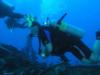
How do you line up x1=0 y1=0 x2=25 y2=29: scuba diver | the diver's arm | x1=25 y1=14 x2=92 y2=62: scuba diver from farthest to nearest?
x1=0 y1=0 x2=25 y2=29: scuba diver < x1=25 y1=14 x2=92 y2=62: scuba diver < the diver's arm

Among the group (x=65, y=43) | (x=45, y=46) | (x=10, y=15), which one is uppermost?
(x=10, y=15)

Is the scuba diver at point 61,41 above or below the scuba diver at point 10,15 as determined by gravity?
below

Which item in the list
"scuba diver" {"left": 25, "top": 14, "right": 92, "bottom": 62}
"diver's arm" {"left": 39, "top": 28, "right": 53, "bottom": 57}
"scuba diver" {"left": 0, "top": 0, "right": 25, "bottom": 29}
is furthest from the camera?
"scuba diver" {"left": 0, "top": 0, "right": 25, "bottom": 29}

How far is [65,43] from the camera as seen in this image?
3.58 metres

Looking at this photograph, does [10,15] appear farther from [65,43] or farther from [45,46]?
[45,46]

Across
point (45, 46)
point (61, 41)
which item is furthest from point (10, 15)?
point (45, 46)

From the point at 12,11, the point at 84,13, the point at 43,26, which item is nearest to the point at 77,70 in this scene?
the point at 43,26

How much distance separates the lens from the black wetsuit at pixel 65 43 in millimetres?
3491

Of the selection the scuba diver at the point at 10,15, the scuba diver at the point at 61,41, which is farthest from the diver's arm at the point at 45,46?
the scuba diver at the point at 10,15

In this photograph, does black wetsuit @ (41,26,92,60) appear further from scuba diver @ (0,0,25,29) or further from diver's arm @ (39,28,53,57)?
scuba diver @ (0,0,25,29)

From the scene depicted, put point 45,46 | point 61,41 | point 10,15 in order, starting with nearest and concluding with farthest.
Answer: point 45,46 < point 61,41 < point 10,15

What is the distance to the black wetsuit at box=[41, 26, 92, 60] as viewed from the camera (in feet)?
11.5

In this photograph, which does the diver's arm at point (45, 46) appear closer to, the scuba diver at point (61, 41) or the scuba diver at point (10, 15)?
the scuba diver at point (61, 41)

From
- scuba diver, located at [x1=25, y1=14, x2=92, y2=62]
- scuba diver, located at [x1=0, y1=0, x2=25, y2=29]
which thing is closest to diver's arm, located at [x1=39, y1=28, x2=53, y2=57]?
scuba diver, located at [x1=25, y1=14, x2=92, y2=62]
